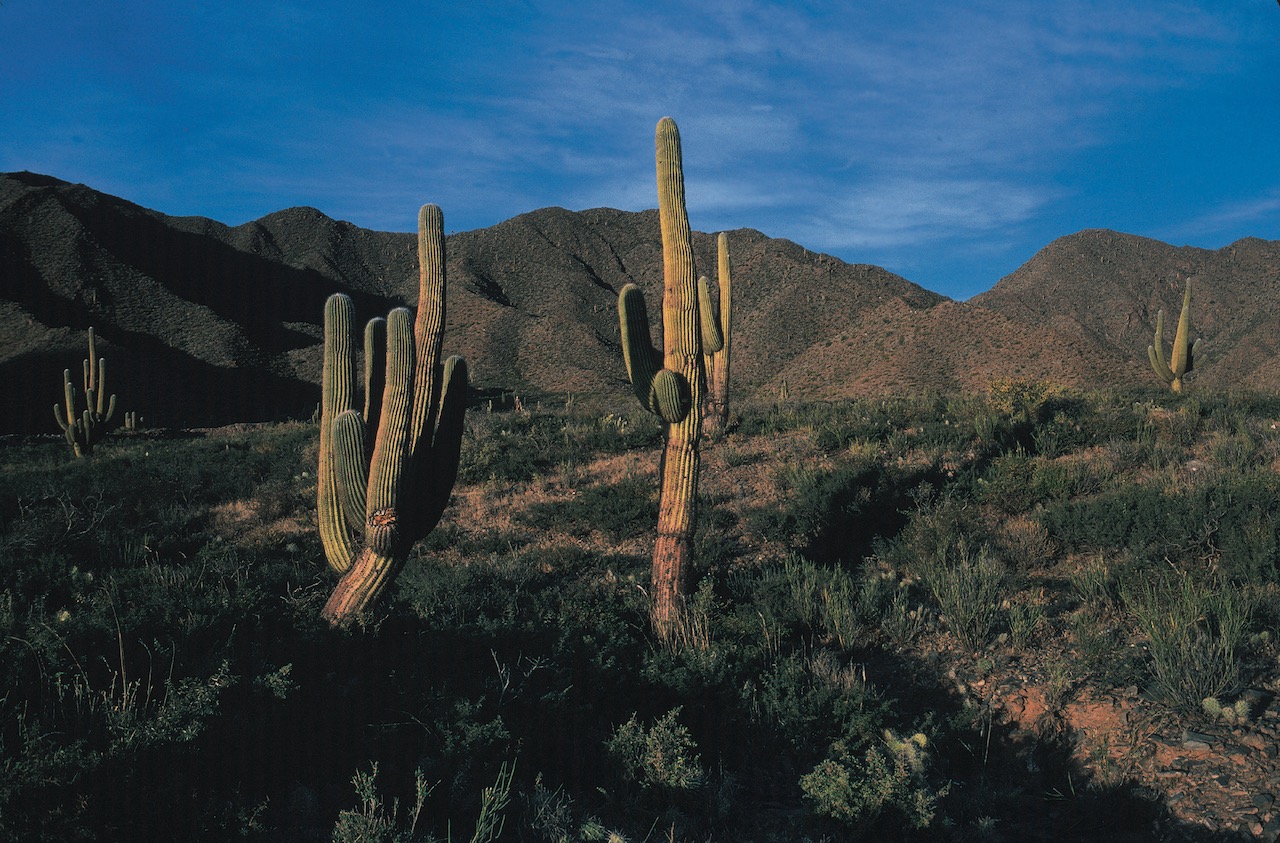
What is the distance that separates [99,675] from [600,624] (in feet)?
10.8

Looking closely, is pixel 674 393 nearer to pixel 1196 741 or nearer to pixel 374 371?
pixel 374 371

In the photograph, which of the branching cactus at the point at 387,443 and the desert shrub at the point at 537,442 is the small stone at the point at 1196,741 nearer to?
the branching cactus at the point at 387,443

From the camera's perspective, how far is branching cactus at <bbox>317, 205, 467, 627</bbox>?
615 cm

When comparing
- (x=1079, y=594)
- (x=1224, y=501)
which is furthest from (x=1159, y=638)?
(x=1224, y=501)

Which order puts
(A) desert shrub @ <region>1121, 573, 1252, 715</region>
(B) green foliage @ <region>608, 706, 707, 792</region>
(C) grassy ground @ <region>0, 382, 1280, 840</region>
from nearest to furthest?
(C) grassy ground @ <region>0, 382, 1280, 840</region> → (B) green foliage @ <region>608, 706, 707, 792</region> → (A) desert shrub @ <region>1121, 573, 1252, 715</region>

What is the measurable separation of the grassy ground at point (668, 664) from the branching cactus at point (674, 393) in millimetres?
378

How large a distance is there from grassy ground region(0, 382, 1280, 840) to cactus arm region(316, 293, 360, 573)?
562 mm

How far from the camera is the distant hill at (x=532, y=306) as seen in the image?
135 ft

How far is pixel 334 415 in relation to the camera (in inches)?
263

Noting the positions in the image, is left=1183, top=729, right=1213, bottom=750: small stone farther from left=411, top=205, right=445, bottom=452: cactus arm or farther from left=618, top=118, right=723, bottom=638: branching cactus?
left=411, top=205, right=445, bottom=452: cactus arm

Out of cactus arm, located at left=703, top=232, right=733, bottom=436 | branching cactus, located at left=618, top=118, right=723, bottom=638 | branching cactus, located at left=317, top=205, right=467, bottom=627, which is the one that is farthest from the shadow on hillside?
branching cactus, located at left=618, top=118, right=723, bottom=638

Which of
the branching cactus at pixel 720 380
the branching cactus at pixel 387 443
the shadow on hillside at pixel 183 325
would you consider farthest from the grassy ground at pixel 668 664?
the shadow on hillside at pixel 183 325

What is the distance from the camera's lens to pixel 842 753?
15.1 feet

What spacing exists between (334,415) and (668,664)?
11.5 ft
